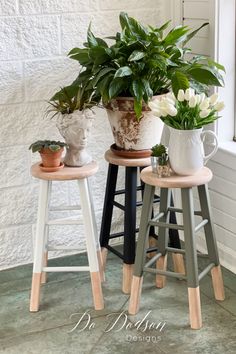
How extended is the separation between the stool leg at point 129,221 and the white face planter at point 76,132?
0.62 ft

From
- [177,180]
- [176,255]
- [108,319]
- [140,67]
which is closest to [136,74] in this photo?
[140,67]

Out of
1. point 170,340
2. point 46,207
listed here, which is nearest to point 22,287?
point 46,207

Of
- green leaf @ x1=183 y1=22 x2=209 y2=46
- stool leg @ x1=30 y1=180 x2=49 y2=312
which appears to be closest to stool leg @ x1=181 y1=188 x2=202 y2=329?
stool leg @ x1=30 y1=180 x2=49 y2=312

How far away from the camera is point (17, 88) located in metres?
2.92

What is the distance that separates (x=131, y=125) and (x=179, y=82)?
268 millimetres

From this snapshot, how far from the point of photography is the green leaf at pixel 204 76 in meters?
2.55

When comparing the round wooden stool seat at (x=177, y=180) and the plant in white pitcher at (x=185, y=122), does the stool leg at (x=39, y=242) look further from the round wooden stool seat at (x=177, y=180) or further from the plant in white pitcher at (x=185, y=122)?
the plant in white pitcher at (x=185, y=122)

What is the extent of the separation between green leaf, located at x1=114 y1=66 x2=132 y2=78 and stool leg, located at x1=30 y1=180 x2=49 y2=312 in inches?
20.1

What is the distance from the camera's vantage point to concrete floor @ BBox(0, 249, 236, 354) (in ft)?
8.00

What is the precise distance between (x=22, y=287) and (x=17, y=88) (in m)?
0.85

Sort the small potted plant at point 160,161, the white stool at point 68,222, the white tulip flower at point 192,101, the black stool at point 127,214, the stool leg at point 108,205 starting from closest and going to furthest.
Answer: the white tulip flower at point 192,101, the small potted plant at point 160,161, the white stool at point 68,222, the black stool at point 127,214, the stool leg at point 108,205

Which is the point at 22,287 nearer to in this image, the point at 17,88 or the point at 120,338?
the point at 120,338

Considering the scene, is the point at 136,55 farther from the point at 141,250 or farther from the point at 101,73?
the point at 141,250

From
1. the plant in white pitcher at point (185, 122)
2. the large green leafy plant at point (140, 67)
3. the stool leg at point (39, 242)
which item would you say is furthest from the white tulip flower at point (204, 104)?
the stool leg at point (39, 242)
